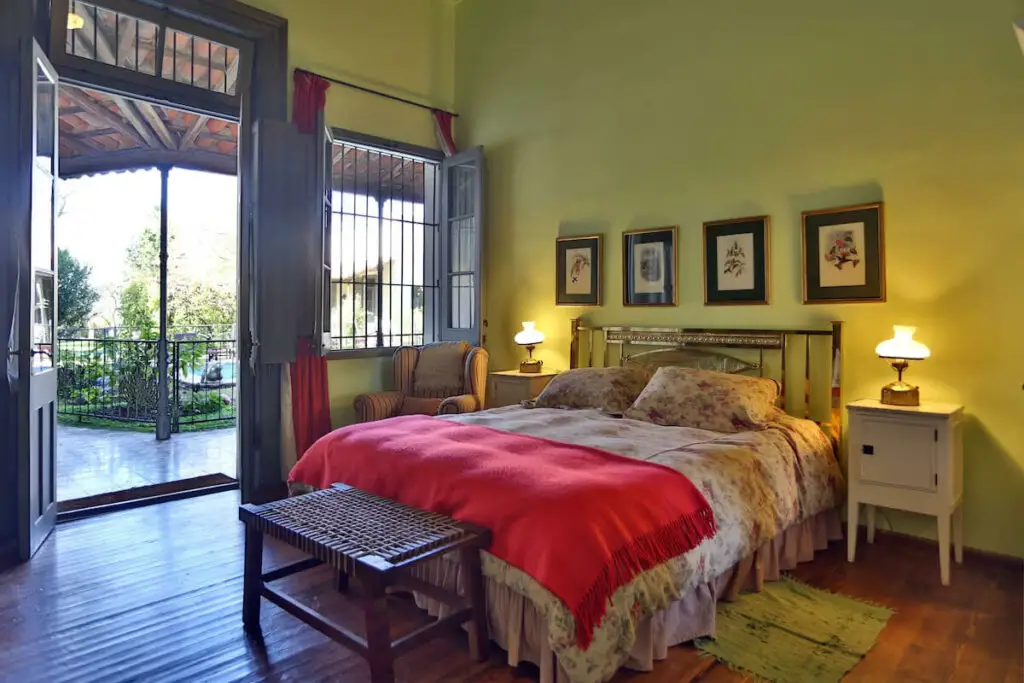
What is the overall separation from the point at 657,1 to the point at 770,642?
12.6 ft

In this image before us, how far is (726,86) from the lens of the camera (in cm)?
388

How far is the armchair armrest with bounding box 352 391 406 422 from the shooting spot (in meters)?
4.48

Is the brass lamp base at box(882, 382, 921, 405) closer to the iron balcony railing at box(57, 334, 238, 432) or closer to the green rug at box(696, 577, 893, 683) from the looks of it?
the green rug at box(696, 577, 893, 683)

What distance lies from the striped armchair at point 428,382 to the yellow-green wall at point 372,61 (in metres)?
0.30

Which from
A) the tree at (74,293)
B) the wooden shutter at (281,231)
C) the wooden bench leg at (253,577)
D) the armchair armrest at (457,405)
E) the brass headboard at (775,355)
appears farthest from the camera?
the tree at (74,293)

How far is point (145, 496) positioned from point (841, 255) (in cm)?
451

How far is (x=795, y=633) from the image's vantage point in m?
2.36

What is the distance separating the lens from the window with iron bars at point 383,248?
5.02 m

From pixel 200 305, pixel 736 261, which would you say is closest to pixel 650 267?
pixel 736 261

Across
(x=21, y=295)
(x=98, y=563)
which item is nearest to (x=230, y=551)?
(x=98, y=563)

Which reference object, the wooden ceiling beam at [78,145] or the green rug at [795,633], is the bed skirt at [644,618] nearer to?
the green rug at [795,633]

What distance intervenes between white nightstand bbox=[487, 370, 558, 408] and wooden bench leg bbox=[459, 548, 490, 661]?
2333 mm

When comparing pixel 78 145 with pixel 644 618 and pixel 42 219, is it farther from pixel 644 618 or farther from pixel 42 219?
pixel 644 618

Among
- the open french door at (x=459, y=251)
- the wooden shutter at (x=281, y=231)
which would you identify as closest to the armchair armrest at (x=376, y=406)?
the wooden shutter at (x=281, y=231)
